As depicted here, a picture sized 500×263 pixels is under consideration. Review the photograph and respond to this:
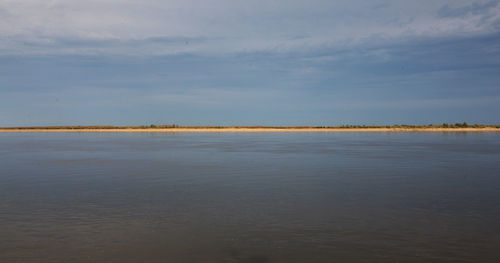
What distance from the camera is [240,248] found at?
6.68 m

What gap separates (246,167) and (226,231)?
10.9 meters

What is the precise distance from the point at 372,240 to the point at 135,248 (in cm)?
429

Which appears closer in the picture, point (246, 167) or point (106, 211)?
point (106, 211)

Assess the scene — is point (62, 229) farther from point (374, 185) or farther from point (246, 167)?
point (246, 167)

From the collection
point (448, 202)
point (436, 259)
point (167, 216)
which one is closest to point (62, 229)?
point (167, 216)

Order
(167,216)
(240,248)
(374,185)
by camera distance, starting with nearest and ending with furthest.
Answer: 1. (240,248)
2. (167,216)
3. (374,185)

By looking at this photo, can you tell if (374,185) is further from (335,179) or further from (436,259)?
(436,259)

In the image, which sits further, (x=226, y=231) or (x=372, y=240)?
(x=226, y=231)

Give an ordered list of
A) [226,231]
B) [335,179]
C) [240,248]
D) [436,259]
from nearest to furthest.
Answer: [436,259] < [240,248] < [226,231] < [335,179]

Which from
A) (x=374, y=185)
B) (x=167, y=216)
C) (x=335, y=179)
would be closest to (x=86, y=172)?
(x=167, y=216)

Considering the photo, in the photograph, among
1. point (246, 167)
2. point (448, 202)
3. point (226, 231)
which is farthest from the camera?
point (246, 167)

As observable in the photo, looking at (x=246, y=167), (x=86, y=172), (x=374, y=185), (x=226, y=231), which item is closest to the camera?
(x=226, y=231)

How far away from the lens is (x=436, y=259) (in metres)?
6.23

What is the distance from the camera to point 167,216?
887 centimetres
